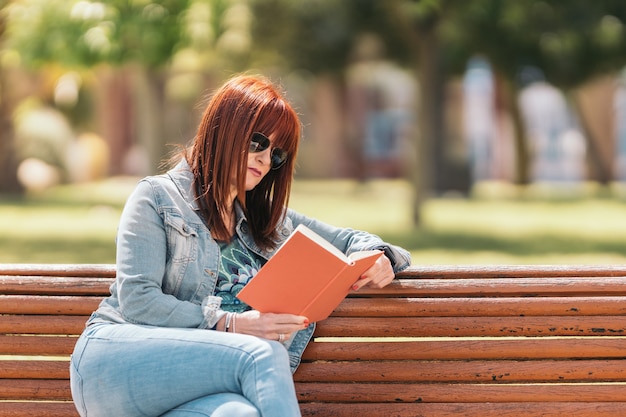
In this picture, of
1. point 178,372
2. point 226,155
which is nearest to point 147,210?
point 226,155

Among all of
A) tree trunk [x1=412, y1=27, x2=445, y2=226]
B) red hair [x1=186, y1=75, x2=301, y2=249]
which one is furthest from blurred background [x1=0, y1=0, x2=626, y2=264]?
red hair [x1=186, y1=75, x2=301, y2=249]

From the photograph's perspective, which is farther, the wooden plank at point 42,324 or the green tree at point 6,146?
the green tree at point 6,146

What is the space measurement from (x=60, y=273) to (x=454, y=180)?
18603 mm

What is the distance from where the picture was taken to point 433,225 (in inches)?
551

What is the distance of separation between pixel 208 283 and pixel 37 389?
2.18ft

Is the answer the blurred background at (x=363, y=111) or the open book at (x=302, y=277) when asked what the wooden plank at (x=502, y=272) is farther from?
the blurred background at (x=363, y=111)

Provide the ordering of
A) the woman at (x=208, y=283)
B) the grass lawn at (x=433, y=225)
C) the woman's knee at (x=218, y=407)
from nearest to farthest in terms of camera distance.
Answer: the woman's knee at (x=218, y=407), the woman at (x=208, y=283), the grass lawn at (x=433, y=225)

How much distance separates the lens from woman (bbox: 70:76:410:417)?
2.70m

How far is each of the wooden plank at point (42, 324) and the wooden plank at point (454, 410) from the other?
2.39 ft

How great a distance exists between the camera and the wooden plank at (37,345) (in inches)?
125

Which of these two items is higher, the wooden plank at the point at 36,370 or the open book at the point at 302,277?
the open book at the point at 302,277

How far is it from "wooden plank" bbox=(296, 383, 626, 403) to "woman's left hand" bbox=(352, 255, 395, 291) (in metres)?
0.31

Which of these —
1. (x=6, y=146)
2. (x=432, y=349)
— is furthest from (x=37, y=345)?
(x=6, y=146)

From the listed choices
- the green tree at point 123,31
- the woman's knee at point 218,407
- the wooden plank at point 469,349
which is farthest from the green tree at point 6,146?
the woman's knee at point 218,407
